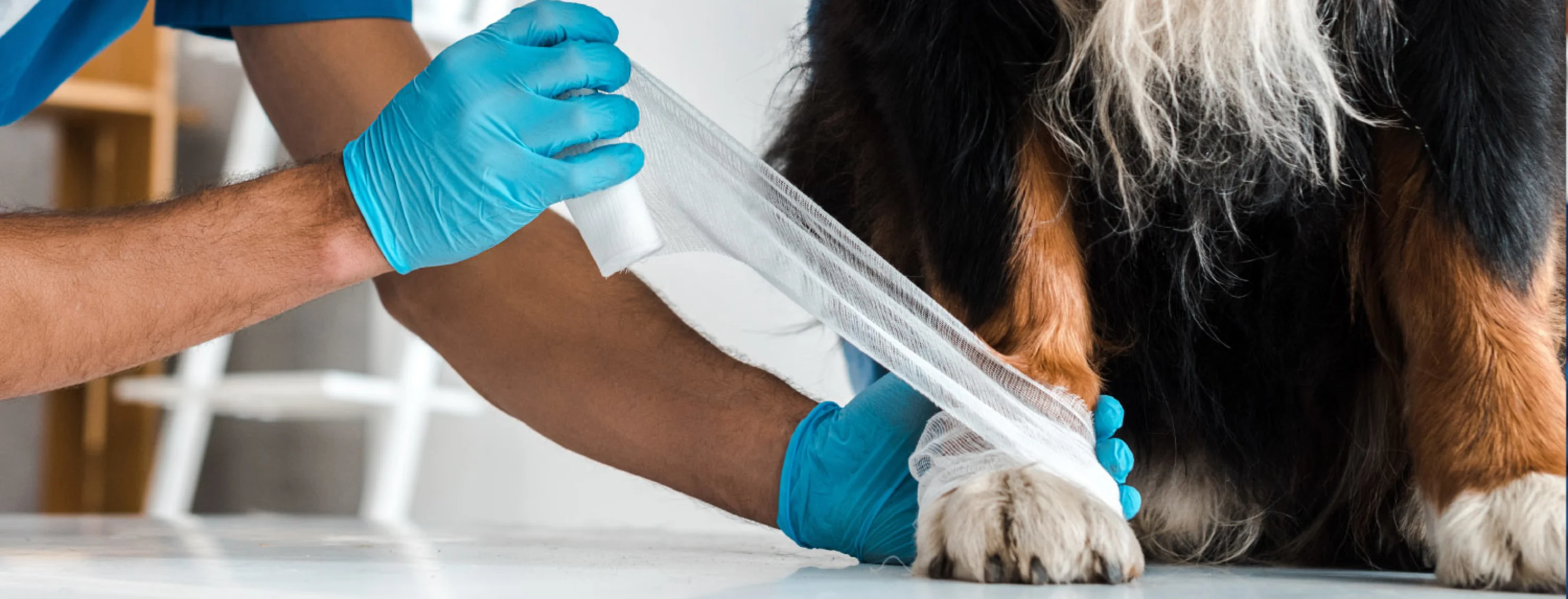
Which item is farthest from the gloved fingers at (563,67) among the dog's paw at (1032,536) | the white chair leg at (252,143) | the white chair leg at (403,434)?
the white chair leg at (252,143)

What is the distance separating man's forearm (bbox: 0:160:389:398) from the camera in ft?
3.48

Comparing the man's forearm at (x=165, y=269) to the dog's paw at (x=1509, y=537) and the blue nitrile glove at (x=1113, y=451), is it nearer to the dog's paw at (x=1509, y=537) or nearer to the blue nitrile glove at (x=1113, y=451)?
the blue nitrile glove at (x=1113, y=451)

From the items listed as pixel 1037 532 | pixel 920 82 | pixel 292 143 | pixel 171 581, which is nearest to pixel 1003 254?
pixel 920 82

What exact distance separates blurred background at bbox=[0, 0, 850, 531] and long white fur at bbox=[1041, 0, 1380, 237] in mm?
1387

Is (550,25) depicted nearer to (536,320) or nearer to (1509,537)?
(536,320)

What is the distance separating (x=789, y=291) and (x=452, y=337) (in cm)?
67

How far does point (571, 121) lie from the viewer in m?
1.13

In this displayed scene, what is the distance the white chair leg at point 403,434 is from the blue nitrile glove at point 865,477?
Result: 1.80m

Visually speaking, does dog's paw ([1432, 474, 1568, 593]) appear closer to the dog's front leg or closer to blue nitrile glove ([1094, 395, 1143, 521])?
the dog's front leg

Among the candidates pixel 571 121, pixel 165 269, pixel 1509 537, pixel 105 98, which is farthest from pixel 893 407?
pixel 105 98

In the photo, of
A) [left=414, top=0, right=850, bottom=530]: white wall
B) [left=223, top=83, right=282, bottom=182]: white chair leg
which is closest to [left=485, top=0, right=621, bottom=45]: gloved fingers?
[left=414, top=0, right=850, bottom=530]: white wall

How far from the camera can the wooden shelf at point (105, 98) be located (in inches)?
132

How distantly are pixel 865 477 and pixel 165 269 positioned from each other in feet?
2.23

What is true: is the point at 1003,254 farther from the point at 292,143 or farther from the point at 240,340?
the point at 240,340
